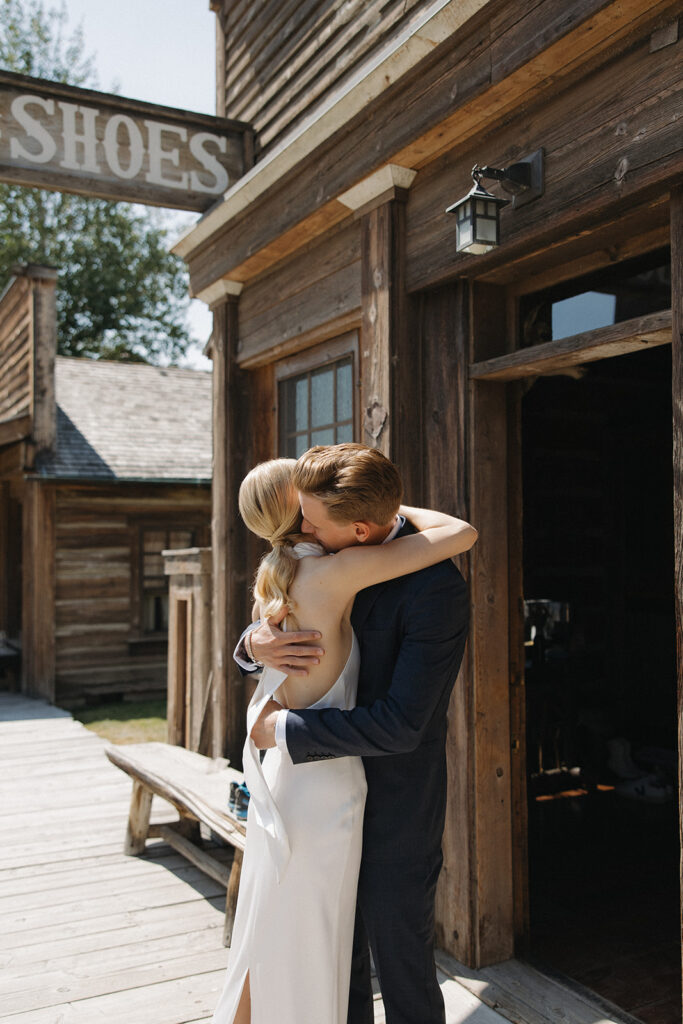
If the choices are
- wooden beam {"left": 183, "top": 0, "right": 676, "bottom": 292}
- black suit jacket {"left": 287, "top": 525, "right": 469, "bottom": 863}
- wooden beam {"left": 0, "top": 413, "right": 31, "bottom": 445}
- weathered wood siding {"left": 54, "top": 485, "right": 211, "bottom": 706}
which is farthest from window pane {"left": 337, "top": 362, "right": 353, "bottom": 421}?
weathered wood siding {"left": 54, "top": 485, "right": 211, "bottom": 706}

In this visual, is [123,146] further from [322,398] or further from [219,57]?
[322,398]

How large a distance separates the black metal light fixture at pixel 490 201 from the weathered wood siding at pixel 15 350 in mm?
9220

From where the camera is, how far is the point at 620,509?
720 centimetres

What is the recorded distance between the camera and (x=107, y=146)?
16.4 feet

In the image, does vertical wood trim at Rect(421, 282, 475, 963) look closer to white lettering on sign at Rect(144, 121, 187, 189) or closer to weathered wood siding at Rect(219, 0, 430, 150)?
weathered wood siding at Rect(219, 0, 430, 150)

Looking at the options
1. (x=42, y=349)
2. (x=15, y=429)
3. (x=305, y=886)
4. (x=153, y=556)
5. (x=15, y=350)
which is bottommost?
(x=305, y=886)

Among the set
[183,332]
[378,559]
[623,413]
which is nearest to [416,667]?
[378,559]

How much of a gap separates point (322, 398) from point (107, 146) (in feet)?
6.26

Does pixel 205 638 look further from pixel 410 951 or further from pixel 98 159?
pixel 410 951

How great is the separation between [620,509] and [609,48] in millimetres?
4932

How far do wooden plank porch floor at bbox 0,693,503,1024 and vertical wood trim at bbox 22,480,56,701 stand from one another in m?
5.03

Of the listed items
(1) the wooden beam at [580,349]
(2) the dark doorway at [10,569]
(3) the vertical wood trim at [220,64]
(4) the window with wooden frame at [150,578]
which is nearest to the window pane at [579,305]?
(1) the wooden beam at [580,349]

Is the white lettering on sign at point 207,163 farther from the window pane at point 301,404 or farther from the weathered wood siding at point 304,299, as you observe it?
the window pane at point 301,404

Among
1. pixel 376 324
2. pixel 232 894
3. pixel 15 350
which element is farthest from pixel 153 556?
pixel 376 324
